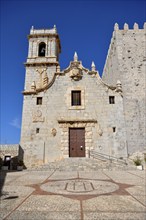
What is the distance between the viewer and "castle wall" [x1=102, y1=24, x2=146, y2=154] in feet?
52.4

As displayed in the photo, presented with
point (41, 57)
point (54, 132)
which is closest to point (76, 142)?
point (54, 132)

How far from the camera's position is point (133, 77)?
58.2 ft

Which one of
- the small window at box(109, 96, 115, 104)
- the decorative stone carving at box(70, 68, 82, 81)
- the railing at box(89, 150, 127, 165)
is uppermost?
the decorative stone carving at box(70, 68, 82, 81)

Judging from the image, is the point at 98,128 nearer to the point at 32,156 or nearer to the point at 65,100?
the point at 65,100

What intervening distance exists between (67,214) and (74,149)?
1273 cm

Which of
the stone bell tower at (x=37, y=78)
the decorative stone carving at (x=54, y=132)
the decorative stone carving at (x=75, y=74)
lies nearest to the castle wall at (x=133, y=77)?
the decorative stone carving at (x=75, y=74)

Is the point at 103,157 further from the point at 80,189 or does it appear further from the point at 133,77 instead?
the point at 80,189

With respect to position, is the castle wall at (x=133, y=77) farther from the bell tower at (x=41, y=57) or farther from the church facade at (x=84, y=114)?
the bell tower at (x=41, y=57)

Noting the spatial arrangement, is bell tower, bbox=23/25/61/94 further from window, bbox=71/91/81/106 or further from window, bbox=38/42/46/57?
window, bbox=71/91/81/106

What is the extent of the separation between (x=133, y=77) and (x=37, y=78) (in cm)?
1160

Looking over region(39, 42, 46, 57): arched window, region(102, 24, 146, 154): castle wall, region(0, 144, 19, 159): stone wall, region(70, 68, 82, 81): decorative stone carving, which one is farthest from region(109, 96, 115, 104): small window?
region(39, 42, 46, 57): arched window

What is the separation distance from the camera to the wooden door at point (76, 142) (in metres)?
15.6

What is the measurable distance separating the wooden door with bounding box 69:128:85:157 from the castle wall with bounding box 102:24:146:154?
4295 mm

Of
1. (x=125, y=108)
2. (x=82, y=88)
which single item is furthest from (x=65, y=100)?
(x=125, y=108)
